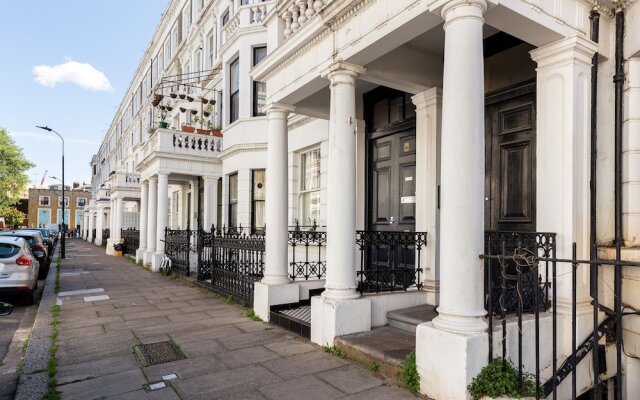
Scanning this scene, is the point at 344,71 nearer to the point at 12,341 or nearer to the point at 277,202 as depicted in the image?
the point at 277,202

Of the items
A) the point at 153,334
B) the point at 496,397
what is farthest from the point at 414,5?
the point at 153,334

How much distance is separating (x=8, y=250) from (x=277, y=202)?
248 inches

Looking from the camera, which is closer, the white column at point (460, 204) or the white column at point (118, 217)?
the white column at point (460, 204)

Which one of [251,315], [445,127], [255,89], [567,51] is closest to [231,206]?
[255,89]

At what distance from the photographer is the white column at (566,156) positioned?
4301 millimetres

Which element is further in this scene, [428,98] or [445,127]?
[428,98]

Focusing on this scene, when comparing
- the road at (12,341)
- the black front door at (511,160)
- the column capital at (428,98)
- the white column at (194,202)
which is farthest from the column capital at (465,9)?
the white column at (194,202)

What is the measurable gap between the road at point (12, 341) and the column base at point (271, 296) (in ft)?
10.6

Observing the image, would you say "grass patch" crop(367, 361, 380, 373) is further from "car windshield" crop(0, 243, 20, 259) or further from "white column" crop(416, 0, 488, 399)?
"car windshield" crop(0, 243, 20, 259)

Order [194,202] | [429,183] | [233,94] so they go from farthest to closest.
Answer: [194,202], [233,94], [429,183]

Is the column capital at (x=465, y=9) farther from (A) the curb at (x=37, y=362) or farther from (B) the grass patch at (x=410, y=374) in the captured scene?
(A) the curb at (x=37, y=362)

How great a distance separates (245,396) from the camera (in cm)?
392

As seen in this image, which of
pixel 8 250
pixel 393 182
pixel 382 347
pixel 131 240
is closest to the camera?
pixel 382 347

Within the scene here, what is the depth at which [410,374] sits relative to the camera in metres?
3.93
